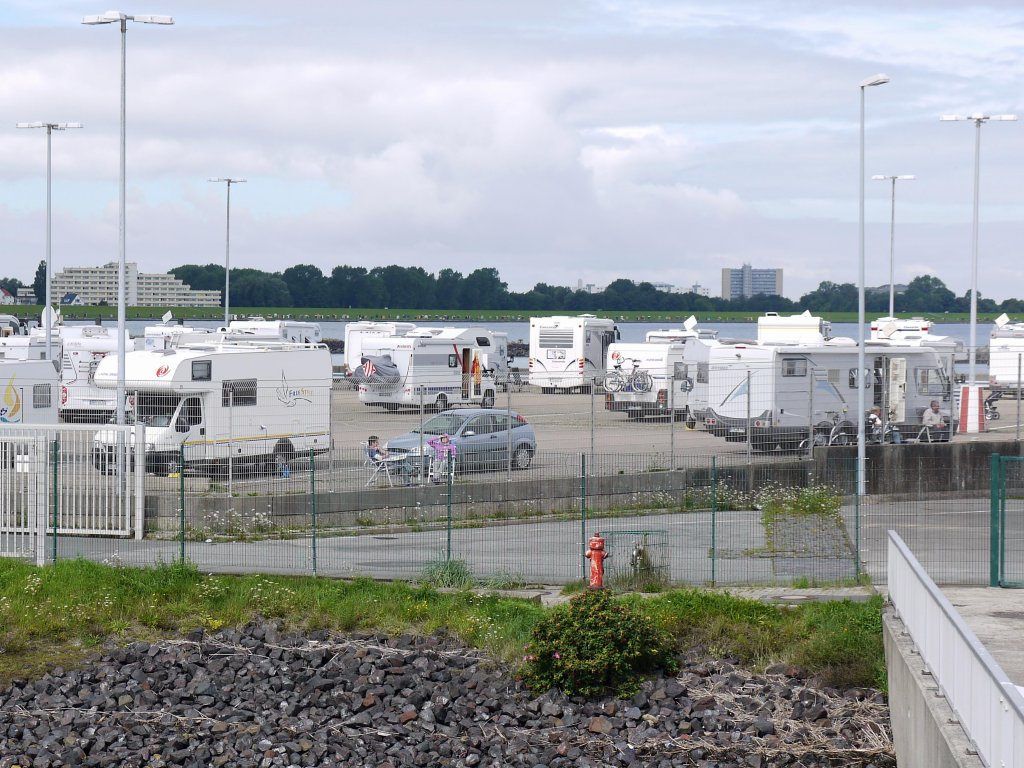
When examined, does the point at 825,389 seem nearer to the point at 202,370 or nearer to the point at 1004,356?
the point at 202,370

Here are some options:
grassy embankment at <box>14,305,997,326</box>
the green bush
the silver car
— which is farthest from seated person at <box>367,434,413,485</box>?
grassy embankment at <box>14,305,997,326</box>

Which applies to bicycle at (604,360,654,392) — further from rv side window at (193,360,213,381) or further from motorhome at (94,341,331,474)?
rv side window at (193,360,213,381)

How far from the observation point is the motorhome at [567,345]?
51.3 meters

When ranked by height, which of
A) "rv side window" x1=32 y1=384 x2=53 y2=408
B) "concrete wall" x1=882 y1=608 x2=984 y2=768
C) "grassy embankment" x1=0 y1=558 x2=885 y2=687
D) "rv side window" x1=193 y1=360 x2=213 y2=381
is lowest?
"grassy embankment" x1=0 y1=558 x2=885 y2=687

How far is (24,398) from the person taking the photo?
30203 millimetres

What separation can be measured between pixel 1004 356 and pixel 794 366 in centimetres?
1517

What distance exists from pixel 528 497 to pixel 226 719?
1160 cm

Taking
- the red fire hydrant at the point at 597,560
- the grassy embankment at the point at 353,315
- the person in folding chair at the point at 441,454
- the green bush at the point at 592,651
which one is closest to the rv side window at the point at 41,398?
the person in folding chair at the point at 441,454

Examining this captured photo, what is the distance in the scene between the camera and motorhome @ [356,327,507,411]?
4134cm

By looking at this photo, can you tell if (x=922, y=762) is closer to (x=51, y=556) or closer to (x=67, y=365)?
(x=51, y=556)

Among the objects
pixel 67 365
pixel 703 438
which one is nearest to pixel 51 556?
pixel 703 438

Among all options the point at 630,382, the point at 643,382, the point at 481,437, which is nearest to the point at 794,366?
the point at 481,437

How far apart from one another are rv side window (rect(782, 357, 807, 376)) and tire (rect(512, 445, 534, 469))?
7960mm

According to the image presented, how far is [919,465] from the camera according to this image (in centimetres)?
2759
